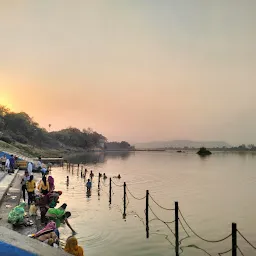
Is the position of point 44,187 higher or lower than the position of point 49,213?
higher

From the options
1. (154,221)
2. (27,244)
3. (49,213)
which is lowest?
(154,221)

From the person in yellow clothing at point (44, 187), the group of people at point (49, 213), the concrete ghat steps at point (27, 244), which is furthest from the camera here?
the person in yellow clothing at point (44, 187)

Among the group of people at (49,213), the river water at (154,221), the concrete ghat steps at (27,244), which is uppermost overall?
the concrete ghat steps at (27,244)

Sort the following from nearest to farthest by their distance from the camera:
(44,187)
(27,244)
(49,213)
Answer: (27,244) → (49,213) → (44,187)

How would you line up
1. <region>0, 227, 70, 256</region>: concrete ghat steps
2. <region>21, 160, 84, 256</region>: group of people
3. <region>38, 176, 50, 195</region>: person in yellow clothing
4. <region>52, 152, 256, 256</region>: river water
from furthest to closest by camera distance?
<region>38, 176, 50, 195</region>: person in yellow clothing → <region>52, 152, 256, 256</region>: river water → <region>21, 160, 84, 256</region>: group of people → <region>0, 227, 70, 256</region>: concrete ghat steps

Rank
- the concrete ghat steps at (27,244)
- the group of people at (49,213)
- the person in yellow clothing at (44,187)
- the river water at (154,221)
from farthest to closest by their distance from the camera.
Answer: the person in yellow clothing at (44,187) < the river water at (154,221) < the group of people at (49,213) < the concrete ghat steps at (27,244)

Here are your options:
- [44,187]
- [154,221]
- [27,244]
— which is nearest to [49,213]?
[44,187]

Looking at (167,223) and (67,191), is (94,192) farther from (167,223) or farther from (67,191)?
(167,223)

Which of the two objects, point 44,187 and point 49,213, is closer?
point 49,213

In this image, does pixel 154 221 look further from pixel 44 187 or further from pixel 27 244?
pixel 27 244

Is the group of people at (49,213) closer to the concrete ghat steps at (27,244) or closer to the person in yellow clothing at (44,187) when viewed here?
the person in yellow clothing at (44,187)

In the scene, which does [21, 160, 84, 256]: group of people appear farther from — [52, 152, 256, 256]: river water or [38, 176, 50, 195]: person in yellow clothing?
[52, 152, 256, 256]: river water

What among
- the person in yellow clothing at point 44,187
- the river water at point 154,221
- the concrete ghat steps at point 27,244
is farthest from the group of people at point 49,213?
the concrete ghat steps at point 27,244

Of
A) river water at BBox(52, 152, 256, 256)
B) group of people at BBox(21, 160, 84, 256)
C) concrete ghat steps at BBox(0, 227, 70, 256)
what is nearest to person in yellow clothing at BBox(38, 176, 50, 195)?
group of people at BBox(21, 160, 84, 256)
